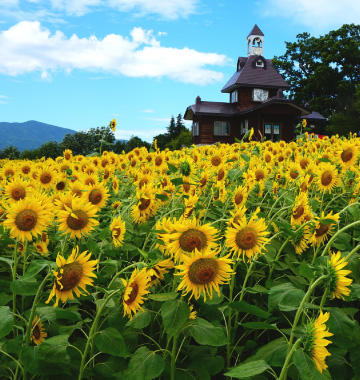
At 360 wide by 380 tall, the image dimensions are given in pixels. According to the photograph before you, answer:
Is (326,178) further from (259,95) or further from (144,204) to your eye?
(259,95)

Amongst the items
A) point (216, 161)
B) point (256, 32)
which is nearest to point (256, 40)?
point (256, 32)

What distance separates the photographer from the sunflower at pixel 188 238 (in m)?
2.05

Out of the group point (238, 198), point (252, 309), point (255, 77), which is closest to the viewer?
point (252, 309)

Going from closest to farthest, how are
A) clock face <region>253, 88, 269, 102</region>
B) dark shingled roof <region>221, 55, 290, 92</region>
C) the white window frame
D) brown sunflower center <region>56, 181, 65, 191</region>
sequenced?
brown sunflower center <region>56, 181, 65, 191</region>, dark shingled roof <region>221, 55, 290, 92</region>, clock face <region>253, 88, 269, 102</region>, the white window frame

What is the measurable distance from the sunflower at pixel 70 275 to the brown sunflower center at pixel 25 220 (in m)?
0.61

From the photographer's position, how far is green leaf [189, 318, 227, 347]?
190 centimetres

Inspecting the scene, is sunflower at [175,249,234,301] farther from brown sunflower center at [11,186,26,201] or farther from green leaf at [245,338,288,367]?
brown sunflower center at [11,186,26,201]

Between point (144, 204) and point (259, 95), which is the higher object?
point (259, 95)

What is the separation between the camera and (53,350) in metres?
1.92

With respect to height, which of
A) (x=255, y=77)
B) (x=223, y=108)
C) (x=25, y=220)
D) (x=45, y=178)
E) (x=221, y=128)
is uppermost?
(x=255, y=77)

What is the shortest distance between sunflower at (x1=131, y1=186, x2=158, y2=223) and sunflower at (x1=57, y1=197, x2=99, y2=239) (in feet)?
2.16

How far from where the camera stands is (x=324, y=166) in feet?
13.5

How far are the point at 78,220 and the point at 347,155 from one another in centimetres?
315

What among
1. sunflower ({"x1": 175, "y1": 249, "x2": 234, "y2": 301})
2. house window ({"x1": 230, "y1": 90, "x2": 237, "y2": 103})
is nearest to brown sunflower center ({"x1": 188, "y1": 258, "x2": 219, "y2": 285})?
sunflower ({"x1": 175, "y1": 249, "x2": 234, "y2": 301})
